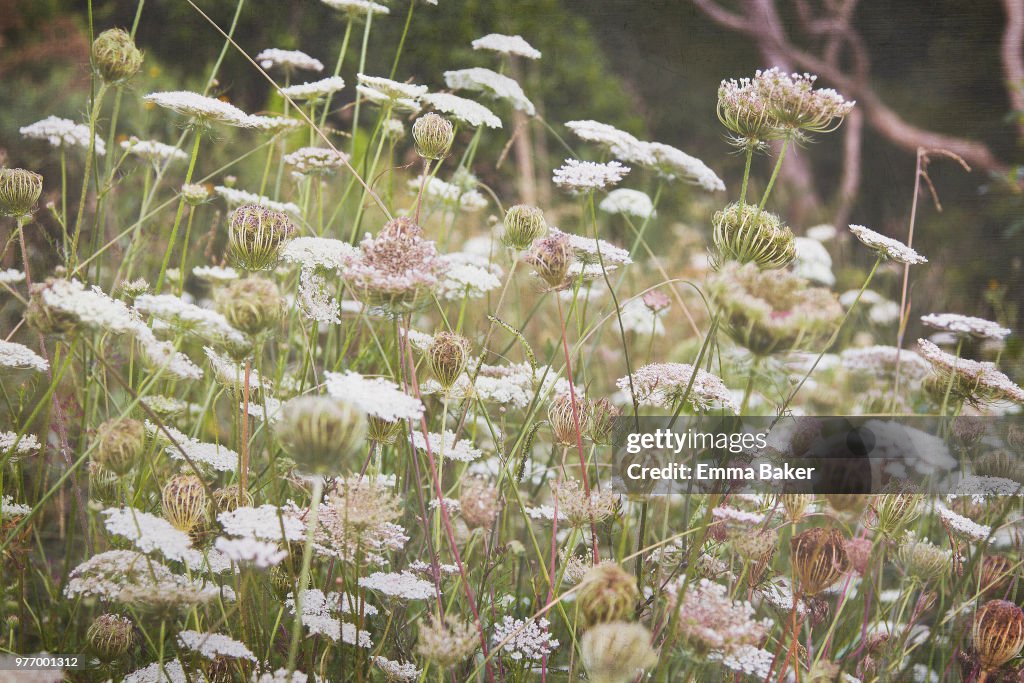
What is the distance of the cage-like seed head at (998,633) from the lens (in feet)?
3.63

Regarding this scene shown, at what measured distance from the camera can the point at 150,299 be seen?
0.91 meters

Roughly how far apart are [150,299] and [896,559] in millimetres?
1203

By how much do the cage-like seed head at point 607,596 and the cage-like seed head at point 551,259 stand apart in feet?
1.44

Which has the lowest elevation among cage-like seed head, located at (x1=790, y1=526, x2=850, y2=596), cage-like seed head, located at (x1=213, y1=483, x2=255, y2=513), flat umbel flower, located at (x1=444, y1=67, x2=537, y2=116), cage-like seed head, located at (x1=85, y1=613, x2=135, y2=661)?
cage-like seed head, located at (x1=85, y1=613, x2=135, y2=661)

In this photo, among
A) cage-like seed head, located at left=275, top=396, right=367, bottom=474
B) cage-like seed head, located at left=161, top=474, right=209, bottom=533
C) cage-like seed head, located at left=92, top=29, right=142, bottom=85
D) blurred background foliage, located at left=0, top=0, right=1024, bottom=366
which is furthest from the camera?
blurred background foliage, located at left=0, top=0, right=1024, bottom=366

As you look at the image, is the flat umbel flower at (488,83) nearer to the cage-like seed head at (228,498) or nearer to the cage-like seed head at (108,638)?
the cage-like seed head at (228,498)

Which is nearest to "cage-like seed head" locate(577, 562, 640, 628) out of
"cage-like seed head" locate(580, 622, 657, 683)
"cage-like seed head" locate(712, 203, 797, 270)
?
"cage-like seed head" locate(580, 622, 657, 683)

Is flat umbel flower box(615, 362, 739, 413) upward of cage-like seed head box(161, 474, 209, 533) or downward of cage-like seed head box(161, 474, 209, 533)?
upward

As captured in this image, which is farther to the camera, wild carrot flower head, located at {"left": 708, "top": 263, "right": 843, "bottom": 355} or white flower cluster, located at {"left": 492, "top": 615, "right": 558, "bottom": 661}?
white flower cluster, located at {"left": 492, "top": 615, "right": 558, "bottom": 661}

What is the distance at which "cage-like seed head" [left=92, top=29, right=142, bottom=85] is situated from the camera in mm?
1161

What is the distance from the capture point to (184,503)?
96 centimetres

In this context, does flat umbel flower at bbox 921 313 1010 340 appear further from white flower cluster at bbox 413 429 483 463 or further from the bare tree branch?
white flower cluster at bbox 413 429 483 463

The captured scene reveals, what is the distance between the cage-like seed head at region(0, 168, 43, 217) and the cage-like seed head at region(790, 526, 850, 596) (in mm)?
1269

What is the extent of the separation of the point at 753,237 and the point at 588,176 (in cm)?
26
